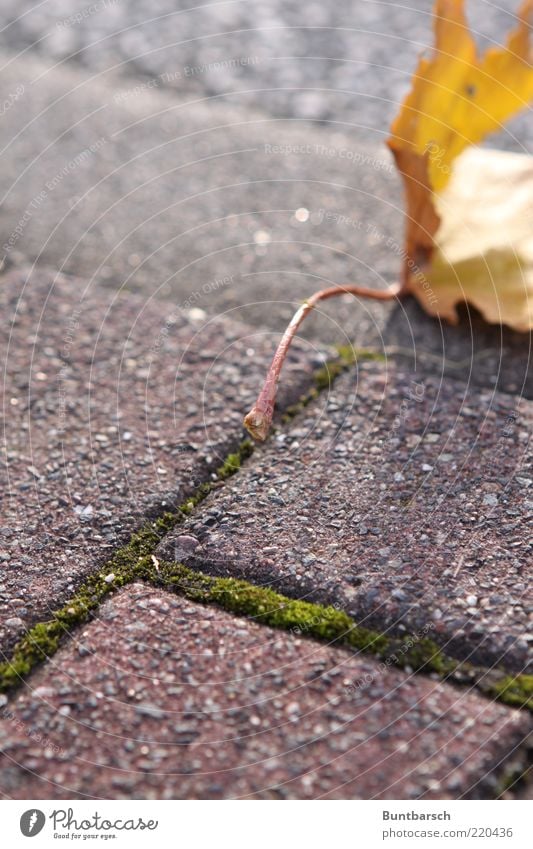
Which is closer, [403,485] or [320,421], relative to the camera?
[403,485]

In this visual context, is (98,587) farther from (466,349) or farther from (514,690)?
(466,349)

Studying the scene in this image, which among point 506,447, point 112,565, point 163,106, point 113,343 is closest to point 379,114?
point 163,106

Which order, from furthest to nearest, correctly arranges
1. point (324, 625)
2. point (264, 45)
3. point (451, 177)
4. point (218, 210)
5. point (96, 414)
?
point (264, 45), point (218, 210), point (451, 177), point (96, 414), point (324, 625)

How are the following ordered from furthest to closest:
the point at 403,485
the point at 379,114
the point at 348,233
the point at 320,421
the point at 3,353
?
the point at 379,114, the point at 348,233, the point at 3,353, the point at 320,421, the point at 403,485

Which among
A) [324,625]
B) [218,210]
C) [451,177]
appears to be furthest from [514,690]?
[218,210]

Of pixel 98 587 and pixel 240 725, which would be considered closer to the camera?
pixel 240 725

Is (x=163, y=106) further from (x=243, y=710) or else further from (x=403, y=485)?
(x=243, y=710)
